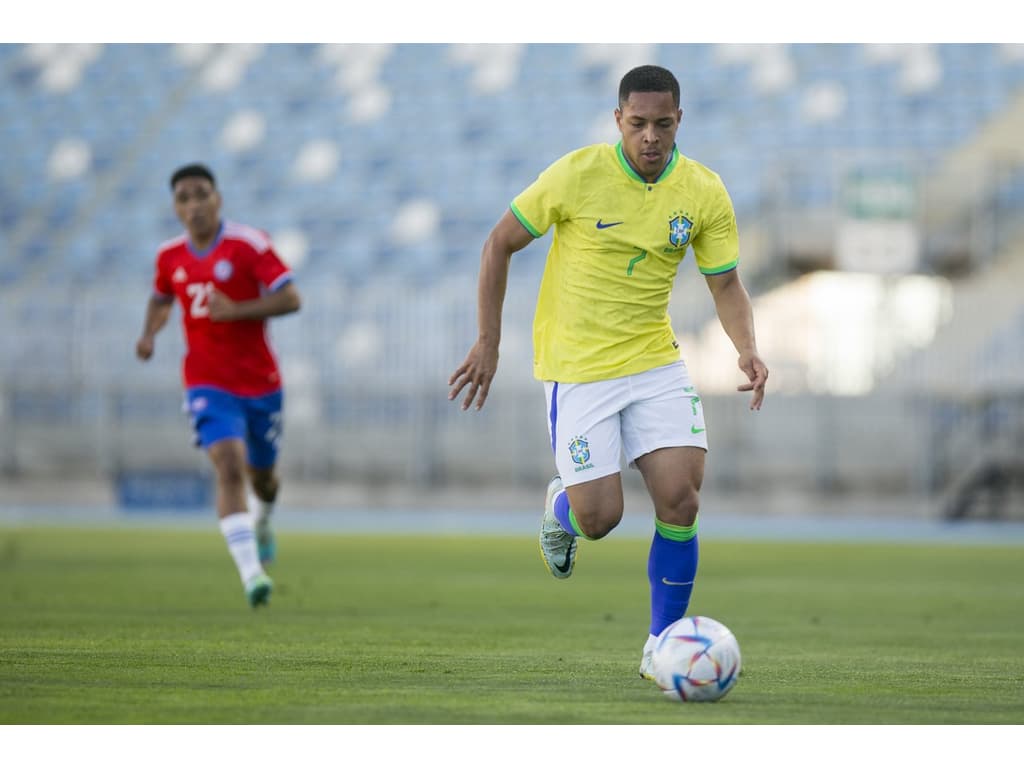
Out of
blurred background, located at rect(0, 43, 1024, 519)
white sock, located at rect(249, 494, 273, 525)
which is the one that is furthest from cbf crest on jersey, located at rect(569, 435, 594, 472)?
blurred background, located at rect(0, 43, 1024, 519)

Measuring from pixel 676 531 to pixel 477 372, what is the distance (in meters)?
0.89

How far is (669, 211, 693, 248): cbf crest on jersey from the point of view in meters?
5.43

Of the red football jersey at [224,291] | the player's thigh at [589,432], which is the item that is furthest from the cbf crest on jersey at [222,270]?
the player's thigh at [589,432]

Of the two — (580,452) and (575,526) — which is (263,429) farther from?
(580,452)

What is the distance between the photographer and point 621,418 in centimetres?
555

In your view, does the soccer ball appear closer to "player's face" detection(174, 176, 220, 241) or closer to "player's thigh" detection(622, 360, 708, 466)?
"player's thigh" detection(622, 360, 708, 466)

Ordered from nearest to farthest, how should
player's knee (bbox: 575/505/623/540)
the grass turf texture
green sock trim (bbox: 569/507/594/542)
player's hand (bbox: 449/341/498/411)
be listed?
the grass turf texture, player's hand (bbox: 449/341/498/411), player's knee (bbox: 575/505/623/540), green sock trim (bbox: 569/507/594/542)

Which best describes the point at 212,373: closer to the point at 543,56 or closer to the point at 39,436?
the point at 39,436

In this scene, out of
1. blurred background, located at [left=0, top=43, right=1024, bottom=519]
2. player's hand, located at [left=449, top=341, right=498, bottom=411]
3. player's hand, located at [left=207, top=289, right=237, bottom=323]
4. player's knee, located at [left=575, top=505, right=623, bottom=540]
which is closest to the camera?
player's hand, located at [left=449, top=341, right=498, bottom=411]

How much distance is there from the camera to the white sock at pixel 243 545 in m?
7.92

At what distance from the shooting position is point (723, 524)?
61.4 ft

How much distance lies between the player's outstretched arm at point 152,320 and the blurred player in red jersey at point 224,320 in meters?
0.23

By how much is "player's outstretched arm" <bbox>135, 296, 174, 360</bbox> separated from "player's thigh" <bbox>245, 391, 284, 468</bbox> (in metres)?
0.73
